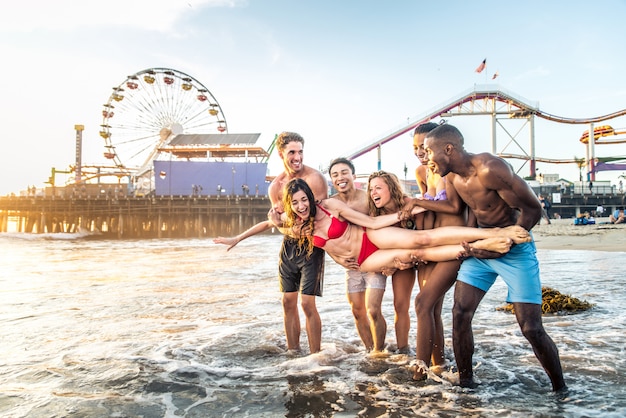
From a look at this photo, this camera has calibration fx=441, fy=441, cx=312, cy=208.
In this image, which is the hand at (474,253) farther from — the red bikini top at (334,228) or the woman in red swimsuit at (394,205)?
the red bikini top at (334,228)

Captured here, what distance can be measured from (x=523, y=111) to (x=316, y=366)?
48872 mm

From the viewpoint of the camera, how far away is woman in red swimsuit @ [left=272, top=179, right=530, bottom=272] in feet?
11.9

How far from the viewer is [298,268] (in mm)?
4293

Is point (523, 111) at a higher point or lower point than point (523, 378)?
higher

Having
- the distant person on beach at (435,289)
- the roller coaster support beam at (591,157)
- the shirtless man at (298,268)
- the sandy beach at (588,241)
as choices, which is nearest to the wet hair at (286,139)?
the shirtless man at (298,268)

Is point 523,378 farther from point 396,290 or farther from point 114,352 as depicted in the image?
point 114,352

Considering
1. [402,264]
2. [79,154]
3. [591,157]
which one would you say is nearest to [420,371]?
[402,264]

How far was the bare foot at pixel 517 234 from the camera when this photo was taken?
3033 mm

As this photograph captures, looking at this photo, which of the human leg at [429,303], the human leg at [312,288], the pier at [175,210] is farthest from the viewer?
the pier at [175,210]

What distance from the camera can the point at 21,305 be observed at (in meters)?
7.09

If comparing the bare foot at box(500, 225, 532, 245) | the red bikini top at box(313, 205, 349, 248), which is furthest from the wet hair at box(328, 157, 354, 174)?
the bare foot at box(500, 225, 532, 245)

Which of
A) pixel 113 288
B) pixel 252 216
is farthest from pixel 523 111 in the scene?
pixel 113 288

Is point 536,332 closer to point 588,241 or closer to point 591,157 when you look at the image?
point 588,241

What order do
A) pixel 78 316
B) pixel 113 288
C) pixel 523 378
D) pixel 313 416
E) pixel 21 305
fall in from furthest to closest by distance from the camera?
pixel 113 288 → pixel 21 305 → pixel 78 316 → pixel 523 378 → pixel 313 416
